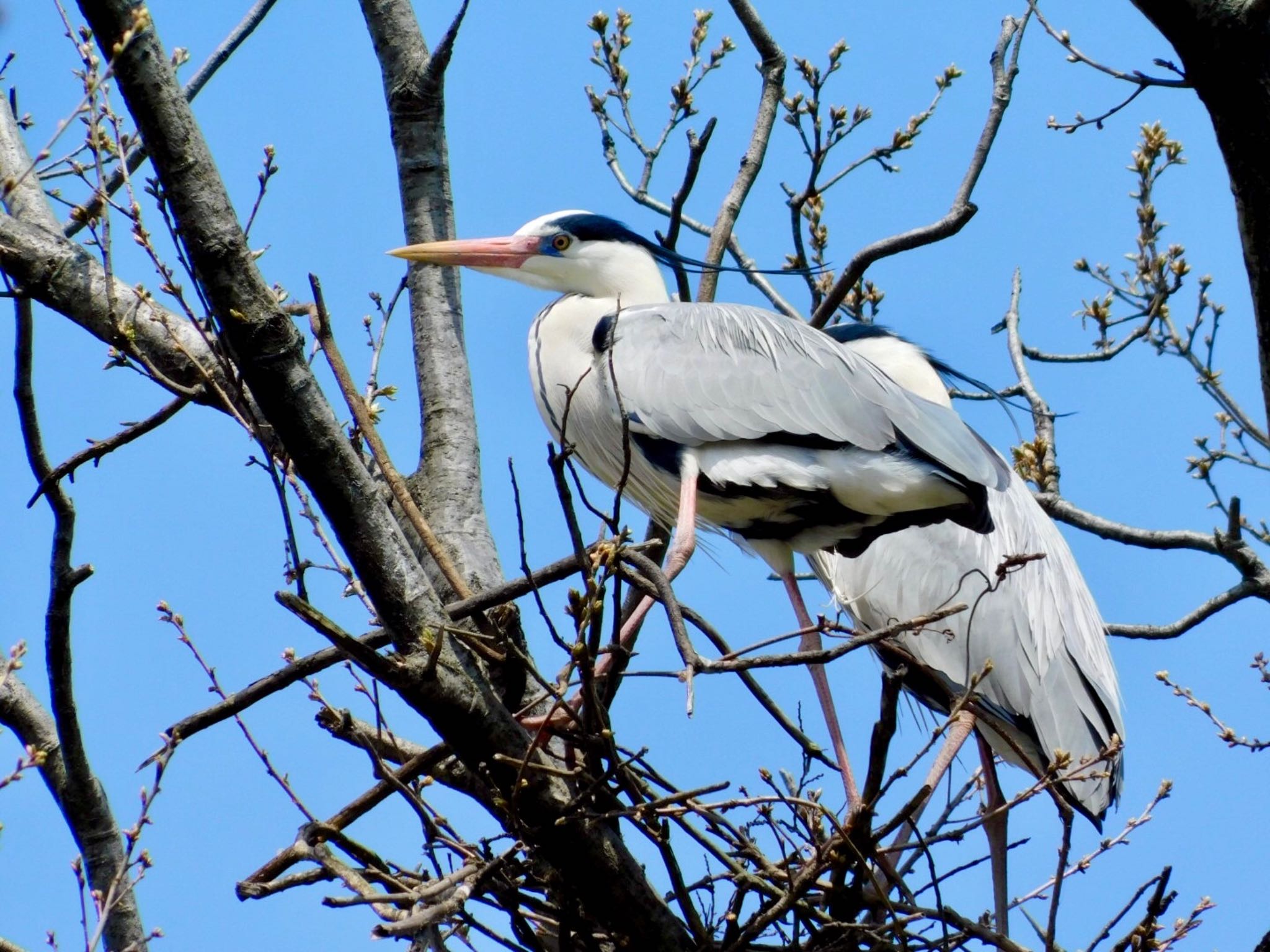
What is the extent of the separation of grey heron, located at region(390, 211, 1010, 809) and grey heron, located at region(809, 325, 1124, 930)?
62 centimetres

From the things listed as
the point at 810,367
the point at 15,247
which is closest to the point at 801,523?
the point at 810,367

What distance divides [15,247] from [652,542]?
1.49m

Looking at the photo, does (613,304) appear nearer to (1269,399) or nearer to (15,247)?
(15,247)

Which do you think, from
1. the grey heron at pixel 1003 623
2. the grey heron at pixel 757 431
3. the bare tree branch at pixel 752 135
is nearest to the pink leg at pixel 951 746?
the grey heron at pixel 1003 623

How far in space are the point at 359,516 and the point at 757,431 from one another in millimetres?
1423

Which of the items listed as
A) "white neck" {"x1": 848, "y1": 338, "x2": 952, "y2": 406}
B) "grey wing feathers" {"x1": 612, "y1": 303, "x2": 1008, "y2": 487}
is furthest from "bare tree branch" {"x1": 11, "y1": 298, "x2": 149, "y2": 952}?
"white neck" {"x1": 848, "y1": 338, "x2": 952, "y2": 406}

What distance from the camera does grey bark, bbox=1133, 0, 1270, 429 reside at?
7.40 ft

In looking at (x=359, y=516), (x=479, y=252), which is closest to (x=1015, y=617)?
(x=479, y=252)

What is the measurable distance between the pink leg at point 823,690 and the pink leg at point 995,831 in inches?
24.5

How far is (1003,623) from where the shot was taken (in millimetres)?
4301

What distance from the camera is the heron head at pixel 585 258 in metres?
3.88

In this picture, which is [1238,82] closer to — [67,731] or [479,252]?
[479,252]

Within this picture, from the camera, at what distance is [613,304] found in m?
3.71

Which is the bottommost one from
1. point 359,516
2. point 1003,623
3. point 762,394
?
point 359,516
